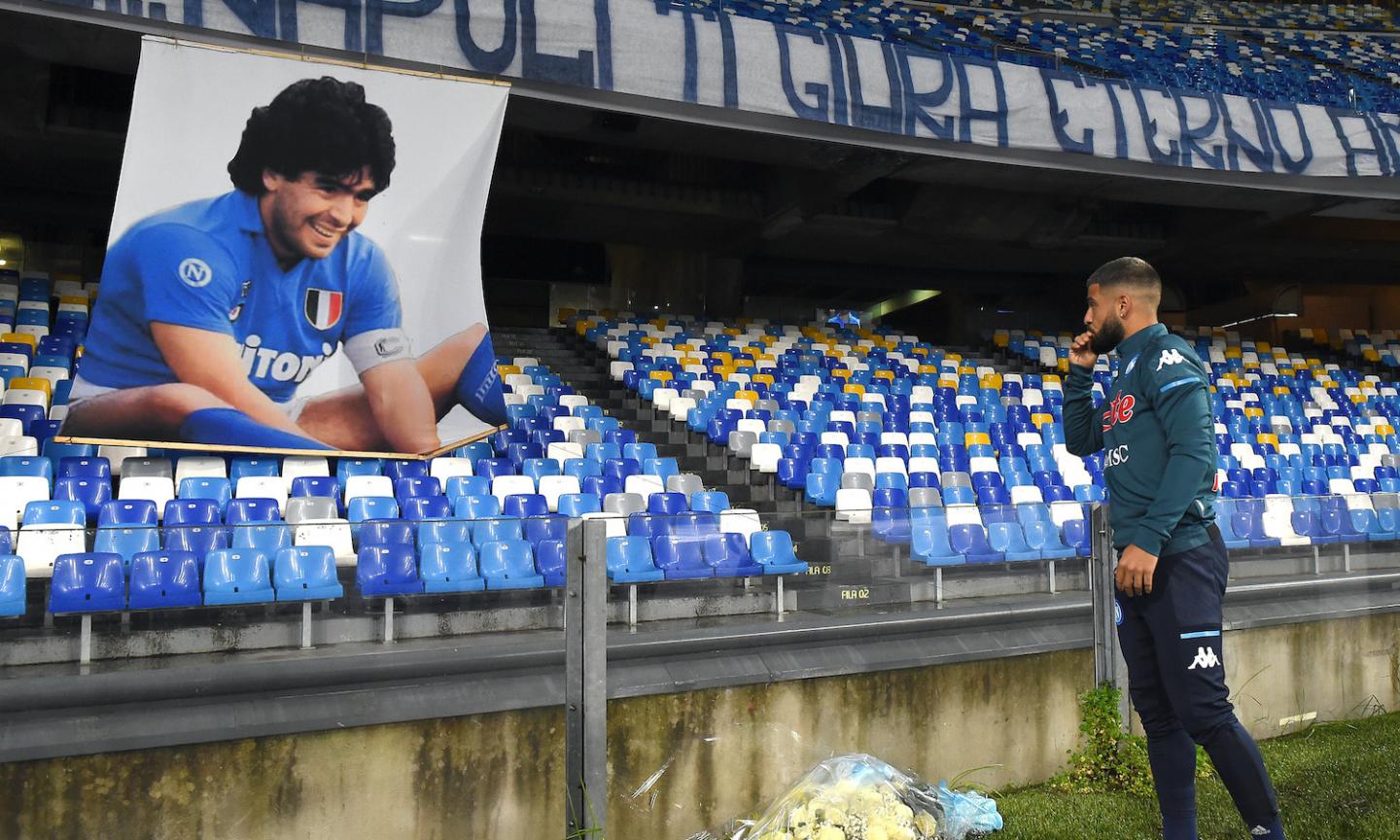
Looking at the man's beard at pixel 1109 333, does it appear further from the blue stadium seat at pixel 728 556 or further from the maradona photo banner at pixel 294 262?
the maradona photo banner at pixel 294 262

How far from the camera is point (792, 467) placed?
8.88 m

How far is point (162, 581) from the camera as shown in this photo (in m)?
3.90

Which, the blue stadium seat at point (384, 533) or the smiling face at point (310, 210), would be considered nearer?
the blue stadium seat at point (384, 533)

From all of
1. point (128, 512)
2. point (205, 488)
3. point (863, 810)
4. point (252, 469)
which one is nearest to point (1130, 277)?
point (863, 810)

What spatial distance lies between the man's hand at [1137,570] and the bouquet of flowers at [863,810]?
1.16 m

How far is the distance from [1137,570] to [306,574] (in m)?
2.97

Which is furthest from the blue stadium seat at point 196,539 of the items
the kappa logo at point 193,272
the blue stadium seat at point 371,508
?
the kappa logo at point 193,272

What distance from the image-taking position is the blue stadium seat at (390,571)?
161 inches

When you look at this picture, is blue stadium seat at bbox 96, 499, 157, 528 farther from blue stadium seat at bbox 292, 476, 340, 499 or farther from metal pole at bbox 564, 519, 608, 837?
metal pole at bbox 564, 519, 608, 837

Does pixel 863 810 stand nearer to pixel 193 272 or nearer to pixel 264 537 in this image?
pixel 264 537

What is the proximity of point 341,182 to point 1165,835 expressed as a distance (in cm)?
790

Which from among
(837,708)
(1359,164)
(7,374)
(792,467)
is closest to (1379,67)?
(1359,164)

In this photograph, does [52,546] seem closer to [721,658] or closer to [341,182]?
[721,658]

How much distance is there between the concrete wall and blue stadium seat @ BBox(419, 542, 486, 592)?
0.54 metres
